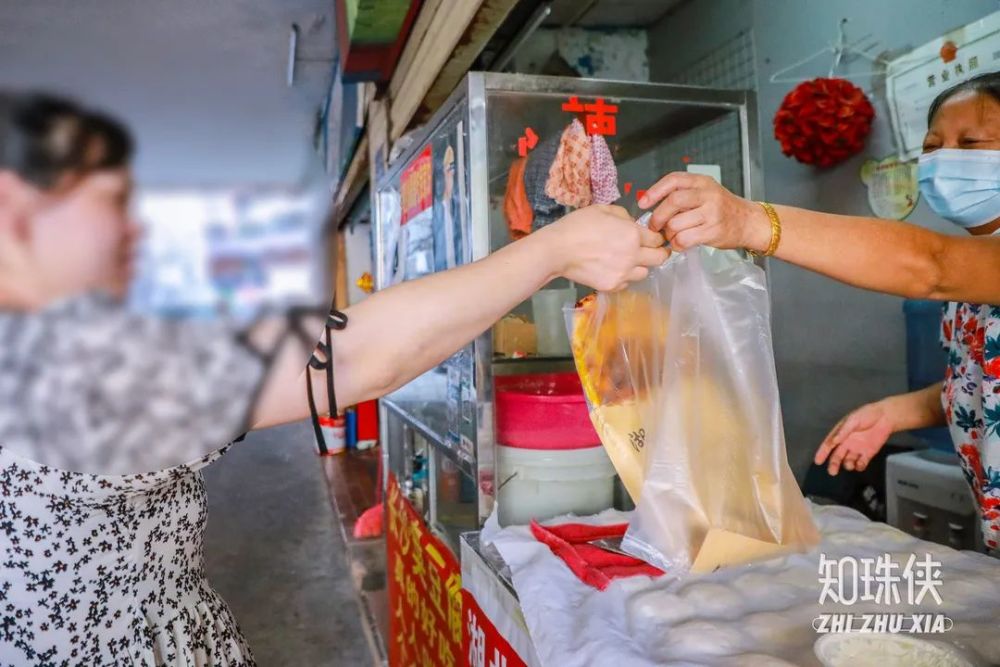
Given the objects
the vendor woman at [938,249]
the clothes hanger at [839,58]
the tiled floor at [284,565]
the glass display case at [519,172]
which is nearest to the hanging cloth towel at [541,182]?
the glass display case at [519,172]

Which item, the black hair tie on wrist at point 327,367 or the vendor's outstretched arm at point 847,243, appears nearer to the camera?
the black hair tie on wrist at point 327,367

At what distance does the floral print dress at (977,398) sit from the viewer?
1.23 metres

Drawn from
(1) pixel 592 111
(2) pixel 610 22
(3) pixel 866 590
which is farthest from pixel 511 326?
(2) pixel 610 22

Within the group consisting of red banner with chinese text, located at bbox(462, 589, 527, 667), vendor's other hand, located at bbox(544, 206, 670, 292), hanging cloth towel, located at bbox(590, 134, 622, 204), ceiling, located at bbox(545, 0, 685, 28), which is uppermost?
ceiling, located at bbox(545, 0, 685, 28)

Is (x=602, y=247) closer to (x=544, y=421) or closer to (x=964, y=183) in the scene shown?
(x=544, y=421)

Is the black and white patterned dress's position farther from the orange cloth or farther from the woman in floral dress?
the orange cloth

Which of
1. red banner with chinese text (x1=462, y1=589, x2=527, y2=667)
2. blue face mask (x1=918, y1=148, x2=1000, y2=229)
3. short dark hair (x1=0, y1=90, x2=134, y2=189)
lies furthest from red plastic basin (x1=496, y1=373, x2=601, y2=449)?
short dark hair (x1=0, y1=90, x2=134, y2=189)

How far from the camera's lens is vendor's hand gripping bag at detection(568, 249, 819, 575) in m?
1.04

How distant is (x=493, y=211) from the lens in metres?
1.69

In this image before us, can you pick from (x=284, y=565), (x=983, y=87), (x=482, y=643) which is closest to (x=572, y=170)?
(x=983, y=87)

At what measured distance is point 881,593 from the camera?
3.34ft

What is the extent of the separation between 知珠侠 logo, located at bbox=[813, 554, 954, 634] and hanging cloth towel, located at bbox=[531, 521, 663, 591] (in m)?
0.26

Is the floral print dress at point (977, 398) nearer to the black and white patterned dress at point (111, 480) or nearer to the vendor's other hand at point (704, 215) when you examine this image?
the vendor's other hand at point (704, 215)

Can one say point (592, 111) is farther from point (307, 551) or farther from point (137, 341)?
point (307, 551)
